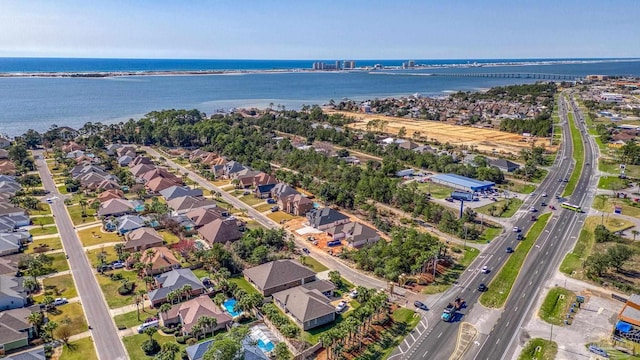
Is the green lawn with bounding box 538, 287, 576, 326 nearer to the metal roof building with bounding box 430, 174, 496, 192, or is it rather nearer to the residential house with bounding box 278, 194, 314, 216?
the metal roof building with bounding box 430, 174, 496, 192

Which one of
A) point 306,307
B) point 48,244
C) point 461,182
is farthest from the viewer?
point 461,182

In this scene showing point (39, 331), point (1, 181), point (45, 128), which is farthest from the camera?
point (45, 128)

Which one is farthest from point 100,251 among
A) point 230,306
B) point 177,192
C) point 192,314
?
point 230,306

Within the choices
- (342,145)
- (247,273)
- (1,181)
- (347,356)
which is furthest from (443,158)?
(1,181)

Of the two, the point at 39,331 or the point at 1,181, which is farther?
the point at 1,181

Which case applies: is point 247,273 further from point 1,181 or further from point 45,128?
point 45,128

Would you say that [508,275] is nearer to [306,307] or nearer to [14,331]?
[306,307]

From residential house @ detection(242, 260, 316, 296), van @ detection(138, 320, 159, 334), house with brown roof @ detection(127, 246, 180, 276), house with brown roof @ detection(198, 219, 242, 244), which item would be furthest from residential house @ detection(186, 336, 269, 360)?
house with brown roof @ detection(198, 219, 242, 244)
